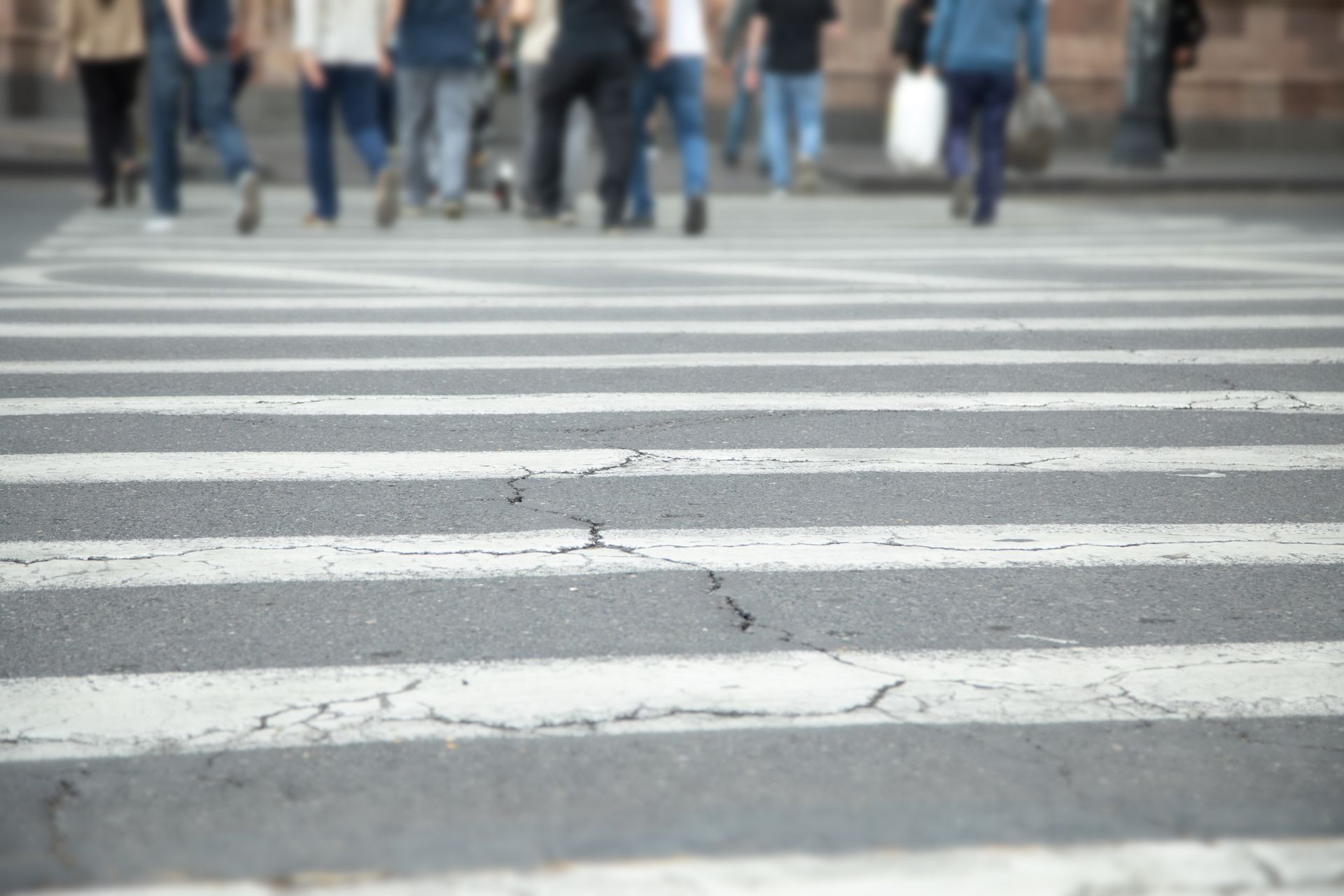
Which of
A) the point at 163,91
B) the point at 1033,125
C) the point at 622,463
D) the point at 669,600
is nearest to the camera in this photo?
the point at 669,600

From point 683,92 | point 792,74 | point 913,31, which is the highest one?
point 913,31

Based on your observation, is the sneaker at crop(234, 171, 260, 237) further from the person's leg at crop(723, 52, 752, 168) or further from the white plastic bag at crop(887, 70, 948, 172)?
the person's leg at crop(723, 52, 752, 168)

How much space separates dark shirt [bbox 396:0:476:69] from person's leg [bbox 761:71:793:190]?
151 inches

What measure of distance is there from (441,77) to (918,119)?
15.6ft

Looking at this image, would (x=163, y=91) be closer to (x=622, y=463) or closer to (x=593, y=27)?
(x=593, y=27)

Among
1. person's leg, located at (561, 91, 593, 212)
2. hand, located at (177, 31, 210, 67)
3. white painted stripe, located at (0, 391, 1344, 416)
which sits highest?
hand, located at (177, 31, 210, 67)

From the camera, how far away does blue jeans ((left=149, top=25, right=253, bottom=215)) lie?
39.3ft

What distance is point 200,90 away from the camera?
42.3ft

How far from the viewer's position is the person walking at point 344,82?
12391 mm

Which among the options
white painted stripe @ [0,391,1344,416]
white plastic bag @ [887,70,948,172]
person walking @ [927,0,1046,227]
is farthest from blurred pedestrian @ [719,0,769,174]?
white painted stripe @ [0,391,1344,416]

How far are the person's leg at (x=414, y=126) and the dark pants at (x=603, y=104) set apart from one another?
1095mm

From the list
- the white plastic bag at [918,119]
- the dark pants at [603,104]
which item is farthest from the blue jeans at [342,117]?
the white plastic bag at [918,119]

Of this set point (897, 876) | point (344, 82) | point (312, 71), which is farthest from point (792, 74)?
point (897, 876)

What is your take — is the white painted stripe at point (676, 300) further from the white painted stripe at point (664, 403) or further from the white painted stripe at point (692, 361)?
the white painted stripe at point (664, 403)
